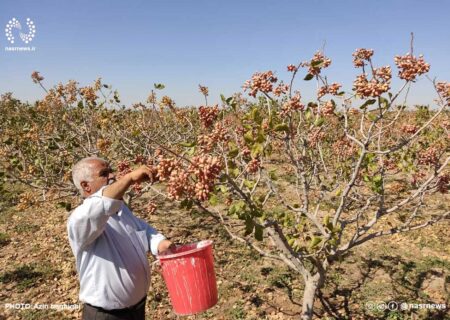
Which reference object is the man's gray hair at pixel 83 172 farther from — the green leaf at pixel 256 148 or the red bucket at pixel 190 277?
the green leaf at pixel 256 148

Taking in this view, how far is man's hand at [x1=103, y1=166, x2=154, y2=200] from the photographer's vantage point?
7.90 feet

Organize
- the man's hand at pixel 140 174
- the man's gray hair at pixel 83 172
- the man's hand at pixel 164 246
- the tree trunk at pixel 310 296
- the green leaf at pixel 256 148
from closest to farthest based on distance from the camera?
the man's hand at pixel 140 174 → the green leaf at pixel 256 148 → the man's gray hair at pixel 83 172 → the man's hand at pixel 164 246 → the tree trunk at pixel 310 296

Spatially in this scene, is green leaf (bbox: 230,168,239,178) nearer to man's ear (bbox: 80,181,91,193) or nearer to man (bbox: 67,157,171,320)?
man (bbox: 67,157,171,320)

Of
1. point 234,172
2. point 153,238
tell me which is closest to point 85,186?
point 153,238

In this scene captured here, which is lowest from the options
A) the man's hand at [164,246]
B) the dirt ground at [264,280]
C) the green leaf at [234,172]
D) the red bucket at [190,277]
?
the dirt ground at [264,280]

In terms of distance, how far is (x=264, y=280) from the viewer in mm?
6676

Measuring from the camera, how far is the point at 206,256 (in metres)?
3.04

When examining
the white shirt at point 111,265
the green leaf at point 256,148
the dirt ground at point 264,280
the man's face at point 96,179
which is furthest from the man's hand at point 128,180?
the dirt ground at point 264,280

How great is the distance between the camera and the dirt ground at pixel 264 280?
582 centimetres

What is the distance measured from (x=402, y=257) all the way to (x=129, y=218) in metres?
6.35

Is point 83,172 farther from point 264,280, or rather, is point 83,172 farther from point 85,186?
point 264,280

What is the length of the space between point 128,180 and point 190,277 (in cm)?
108

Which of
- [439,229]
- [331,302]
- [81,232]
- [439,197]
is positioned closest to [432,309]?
[331,302]

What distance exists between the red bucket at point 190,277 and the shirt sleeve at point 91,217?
0.61m
